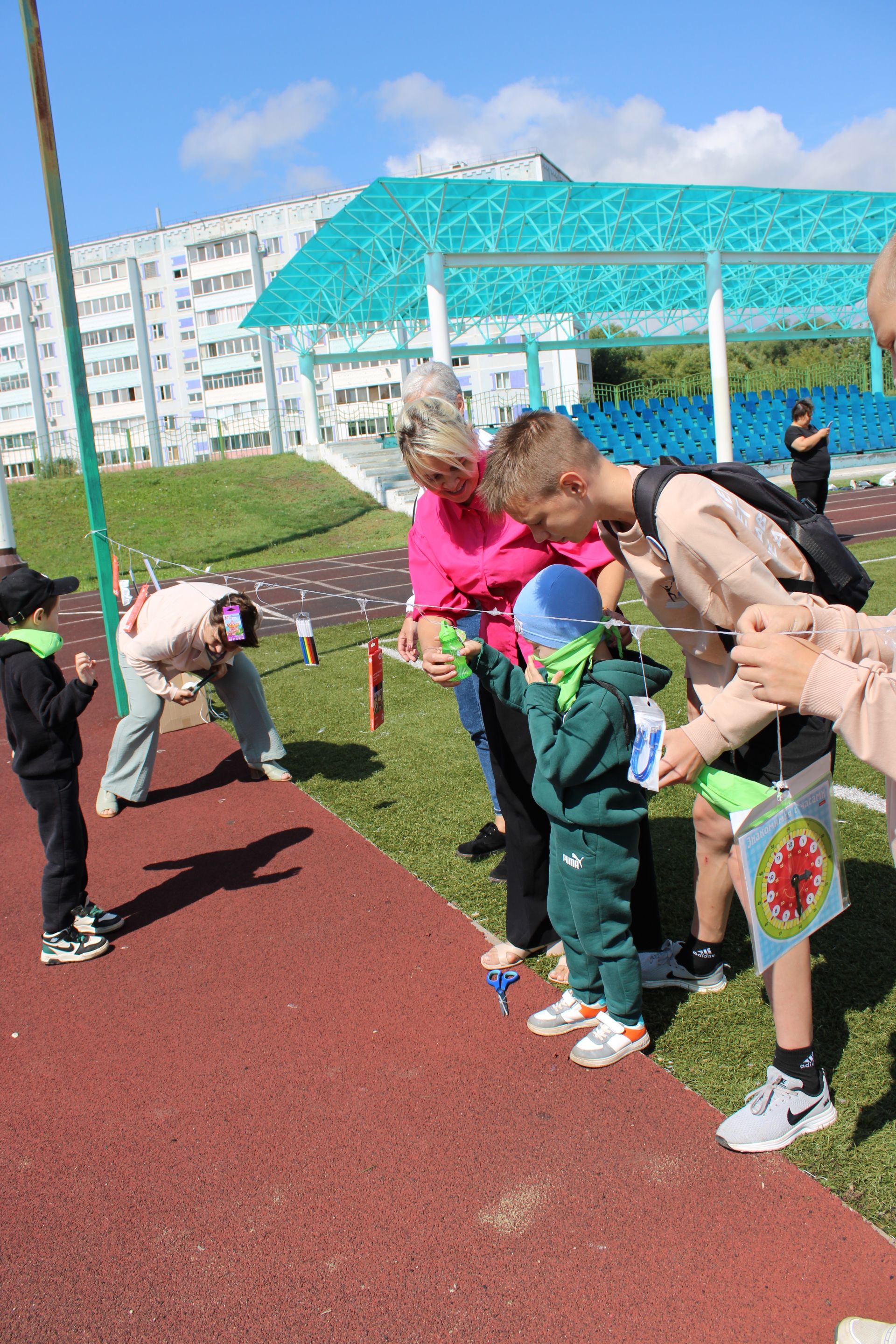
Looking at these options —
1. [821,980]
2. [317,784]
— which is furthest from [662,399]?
[821,980]

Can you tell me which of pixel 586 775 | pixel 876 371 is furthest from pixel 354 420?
pixel 586 775

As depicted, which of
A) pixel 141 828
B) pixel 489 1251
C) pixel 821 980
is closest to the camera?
pixel 489 1251

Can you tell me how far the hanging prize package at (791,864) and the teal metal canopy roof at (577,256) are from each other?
1840 cm

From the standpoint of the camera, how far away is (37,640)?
3.91 m

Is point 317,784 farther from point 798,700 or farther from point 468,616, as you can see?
point 798,700

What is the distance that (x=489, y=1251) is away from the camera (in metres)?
2.25

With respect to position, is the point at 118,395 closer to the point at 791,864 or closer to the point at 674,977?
the point at 674,977

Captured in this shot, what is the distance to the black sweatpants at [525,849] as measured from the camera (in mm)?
3301

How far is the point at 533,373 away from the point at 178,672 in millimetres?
31952

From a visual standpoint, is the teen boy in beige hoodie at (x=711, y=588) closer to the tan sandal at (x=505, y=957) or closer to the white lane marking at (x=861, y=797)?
the tan sandal at (x=505, y=957)

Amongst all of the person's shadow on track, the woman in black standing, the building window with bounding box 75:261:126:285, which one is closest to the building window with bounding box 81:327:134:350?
the building window with bounding box 75:261:126:285

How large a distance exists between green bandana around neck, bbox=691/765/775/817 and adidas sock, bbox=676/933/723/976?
42.2 inches

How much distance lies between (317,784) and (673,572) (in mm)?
4123

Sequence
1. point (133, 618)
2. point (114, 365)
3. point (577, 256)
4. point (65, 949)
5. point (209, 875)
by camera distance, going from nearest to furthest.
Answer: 1. point (65, 949)
2. point (209, 875)
3. point (133, 618)
4. point (577, 256)
5. point (114, 365)
